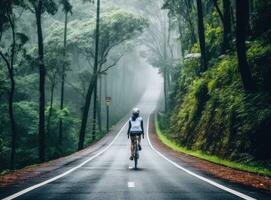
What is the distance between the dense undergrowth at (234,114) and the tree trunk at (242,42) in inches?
19.8

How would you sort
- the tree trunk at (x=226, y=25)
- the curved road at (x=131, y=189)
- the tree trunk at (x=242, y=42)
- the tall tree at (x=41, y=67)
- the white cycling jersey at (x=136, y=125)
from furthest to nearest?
the tree trunk at (x=226, y=25) < the tall tree at (x=41, y=67) < the tree trunk at (x=242, y=42) < the white cycling jersey at (x=136, y=125) < the curved road at (x=131, y=189)

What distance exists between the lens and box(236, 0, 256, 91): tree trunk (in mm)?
17594

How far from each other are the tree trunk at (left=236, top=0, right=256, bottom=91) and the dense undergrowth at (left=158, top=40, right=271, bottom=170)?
1.65 feet

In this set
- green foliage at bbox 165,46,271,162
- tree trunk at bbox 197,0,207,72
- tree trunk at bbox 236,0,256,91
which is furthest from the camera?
tree trunk at bbox 197,0,207,72

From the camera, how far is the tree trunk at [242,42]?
57.7 feet

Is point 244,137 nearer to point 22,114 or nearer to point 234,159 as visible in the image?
point 234,159

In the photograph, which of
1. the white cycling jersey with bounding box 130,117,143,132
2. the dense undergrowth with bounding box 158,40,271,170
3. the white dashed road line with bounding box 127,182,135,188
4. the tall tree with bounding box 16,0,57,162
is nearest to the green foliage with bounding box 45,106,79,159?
the tall tree with bounding box 16,0,57,162

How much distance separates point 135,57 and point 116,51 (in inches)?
899

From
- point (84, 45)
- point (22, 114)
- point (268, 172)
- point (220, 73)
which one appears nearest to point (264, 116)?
point (268, 172)

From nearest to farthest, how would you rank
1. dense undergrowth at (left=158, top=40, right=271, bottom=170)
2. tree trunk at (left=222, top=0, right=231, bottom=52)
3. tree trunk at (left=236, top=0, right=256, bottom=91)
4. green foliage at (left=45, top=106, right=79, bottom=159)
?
dense undergrowth at (left=158, top=40, right=271, bottom=170) → tree trunk at (left=236, top=0, right=256, bottom=91) → tree trunk at (left=222, top=0, right=231, bottom=52) → green foliage at (left=45, top=106, right=79, bottom=159)

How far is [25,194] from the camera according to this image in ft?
28.2

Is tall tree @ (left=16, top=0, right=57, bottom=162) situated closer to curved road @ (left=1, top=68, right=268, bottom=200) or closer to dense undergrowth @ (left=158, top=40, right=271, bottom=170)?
A: dense undergrowth @ (left=158, top=40, right=271, bottom=170)

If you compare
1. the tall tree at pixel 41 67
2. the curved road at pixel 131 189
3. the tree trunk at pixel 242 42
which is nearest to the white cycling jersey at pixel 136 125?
the curved road at pixel 131 189

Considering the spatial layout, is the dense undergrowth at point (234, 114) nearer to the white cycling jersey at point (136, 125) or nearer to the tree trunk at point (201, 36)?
the tree trunk at point (201, 36)
